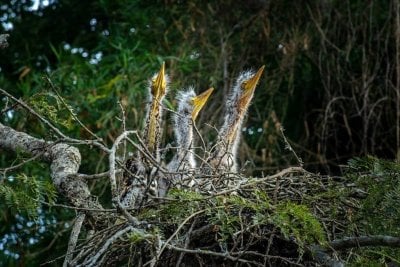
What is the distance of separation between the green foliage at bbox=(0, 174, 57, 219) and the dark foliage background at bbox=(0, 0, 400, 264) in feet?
8.31

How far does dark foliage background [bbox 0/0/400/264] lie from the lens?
6.23 metres

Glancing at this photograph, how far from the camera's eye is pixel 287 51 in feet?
22.4

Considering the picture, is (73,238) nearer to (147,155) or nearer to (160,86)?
(147,155)

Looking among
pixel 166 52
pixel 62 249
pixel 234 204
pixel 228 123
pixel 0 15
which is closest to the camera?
pixel 234 204

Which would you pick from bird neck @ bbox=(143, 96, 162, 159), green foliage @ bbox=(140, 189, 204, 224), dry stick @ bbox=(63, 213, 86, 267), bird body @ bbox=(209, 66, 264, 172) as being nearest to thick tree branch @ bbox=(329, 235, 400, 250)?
green foliage @ bbox=(140, 189, 204, 224)

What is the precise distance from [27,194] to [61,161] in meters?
0.41

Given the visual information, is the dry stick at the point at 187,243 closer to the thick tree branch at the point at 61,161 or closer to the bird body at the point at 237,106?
the thick tree branch at the point at 61,161

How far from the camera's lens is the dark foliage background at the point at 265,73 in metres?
6.23

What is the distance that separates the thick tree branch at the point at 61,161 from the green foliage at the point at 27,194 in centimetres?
12

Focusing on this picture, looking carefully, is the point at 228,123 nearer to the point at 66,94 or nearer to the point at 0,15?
the point at 66,94

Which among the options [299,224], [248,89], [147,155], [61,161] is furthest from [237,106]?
[299,224]

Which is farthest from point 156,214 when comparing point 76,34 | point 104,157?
point 76,34

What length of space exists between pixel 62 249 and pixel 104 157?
63cm

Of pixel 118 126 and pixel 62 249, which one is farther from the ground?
pixel 118 126
